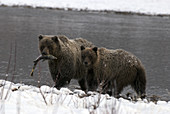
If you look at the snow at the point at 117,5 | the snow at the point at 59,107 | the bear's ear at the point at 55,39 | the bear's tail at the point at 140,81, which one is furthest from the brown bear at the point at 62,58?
the snow at the point at 117,5

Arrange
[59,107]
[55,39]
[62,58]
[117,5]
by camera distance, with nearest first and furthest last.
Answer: [59,107] → [55,39] → [62,58] → [117,5]

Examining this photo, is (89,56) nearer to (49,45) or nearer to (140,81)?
(49,45)

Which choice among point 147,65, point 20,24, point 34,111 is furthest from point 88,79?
point 20,24

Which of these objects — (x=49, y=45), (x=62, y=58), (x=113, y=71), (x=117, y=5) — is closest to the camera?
(x=49, y=45)

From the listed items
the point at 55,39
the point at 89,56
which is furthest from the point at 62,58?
the point at 89,56

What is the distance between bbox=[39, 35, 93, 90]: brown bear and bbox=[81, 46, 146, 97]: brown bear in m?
0.52

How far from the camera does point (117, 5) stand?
5659 cm

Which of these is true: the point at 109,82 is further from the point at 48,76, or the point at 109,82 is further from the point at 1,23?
the point at 1,23

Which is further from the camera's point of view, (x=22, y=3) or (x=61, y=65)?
(x=22, y=3)

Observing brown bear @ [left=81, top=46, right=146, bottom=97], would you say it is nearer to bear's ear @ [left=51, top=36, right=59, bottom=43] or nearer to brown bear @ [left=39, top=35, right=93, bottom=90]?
brown bear @ [left=39, top=35, right=93, bottom=90]

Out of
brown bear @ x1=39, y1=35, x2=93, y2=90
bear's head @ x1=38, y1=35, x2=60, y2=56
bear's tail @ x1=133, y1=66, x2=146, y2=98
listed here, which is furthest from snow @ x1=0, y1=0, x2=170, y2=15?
bear's tail @ x1=133, y1=66, x2=146, y2=98

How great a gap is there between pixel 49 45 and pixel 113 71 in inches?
68.7

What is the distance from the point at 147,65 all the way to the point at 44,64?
408cm

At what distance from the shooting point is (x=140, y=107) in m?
5.89
